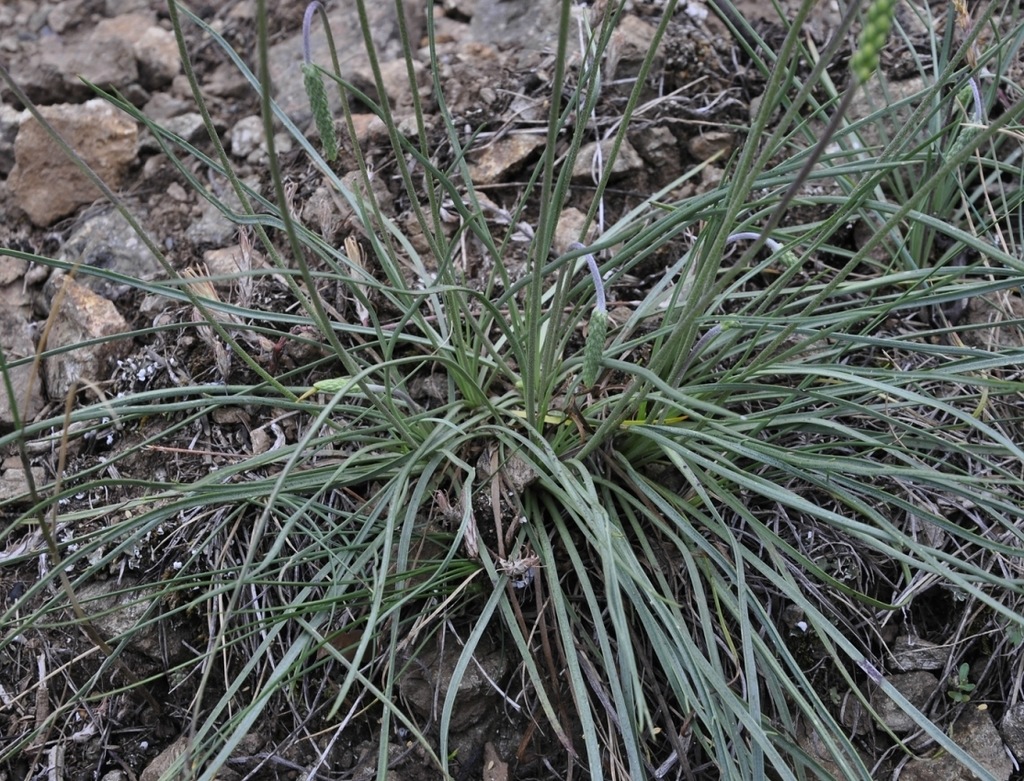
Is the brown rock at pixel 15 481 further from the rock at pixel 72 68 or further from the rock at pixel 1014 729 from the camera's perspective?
the rock at pixel 1014 729

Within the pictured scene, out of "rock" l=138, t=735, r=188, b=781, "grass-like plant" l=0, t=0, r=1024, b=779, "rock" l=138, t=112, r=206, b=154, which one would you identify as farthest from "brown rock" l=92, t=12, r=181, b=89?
"rock" l=138, t=735, r=188, b=781

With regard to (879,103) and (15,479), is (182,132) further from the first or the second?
(879,103)

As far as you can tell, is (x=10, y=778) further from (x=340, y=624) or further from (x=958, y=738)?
(x=958, y=738)

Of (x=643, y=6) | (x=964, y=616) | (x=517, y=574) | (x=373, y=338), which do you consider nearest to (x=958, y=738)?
(x=964, y=616)

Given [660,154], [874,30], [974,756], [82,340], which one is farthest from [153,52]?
[974,756]

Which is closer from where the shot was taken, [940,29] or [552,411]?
[552,411]

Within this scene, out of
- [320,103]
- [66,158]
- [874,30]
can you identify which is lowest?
[66,158]
